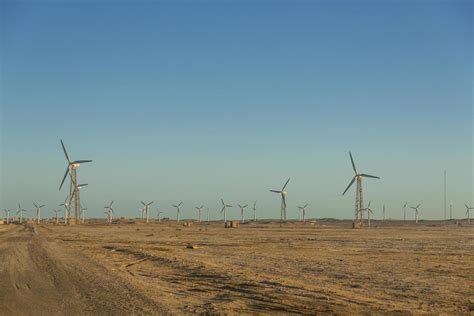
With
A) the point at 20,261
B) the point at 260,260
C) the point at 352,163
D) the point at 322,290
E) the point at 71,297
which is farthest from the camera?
the point at 352,163

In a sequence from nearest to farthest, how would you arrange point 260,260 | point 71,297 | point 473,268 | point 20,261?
point 71,297 → point 473,268 → point 20,261 → point 260,260

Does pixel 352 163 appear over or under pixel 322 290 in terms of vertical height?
over

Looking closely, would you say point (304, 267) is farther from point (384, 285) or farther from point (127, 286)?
point (127, 286)

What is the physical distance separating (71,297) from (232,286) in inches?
262

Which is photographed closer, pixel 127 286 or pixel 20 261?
pixel 127 286

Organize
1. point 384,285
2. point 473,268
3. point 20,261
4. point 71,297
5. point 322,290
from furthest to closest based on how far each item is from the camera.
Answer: point 20,261 < point 473,268 < point 384,285 < point 322,290 < point 71,297

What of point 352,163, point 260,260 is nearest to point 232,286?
point 260,260

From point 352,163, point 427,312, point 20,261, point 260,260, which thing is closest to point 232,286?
point 427,312

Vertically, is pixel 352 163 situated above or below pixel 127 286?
above

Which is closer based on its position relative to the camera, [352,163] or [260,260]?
[260,260]

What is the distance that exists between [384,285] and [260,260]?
15.1m

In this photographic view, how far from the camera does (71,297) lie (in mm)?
20359

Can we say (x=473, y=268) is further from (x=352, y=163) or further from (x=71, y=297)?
(x=352, y=163)

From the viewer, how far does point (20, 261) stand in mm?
36219
